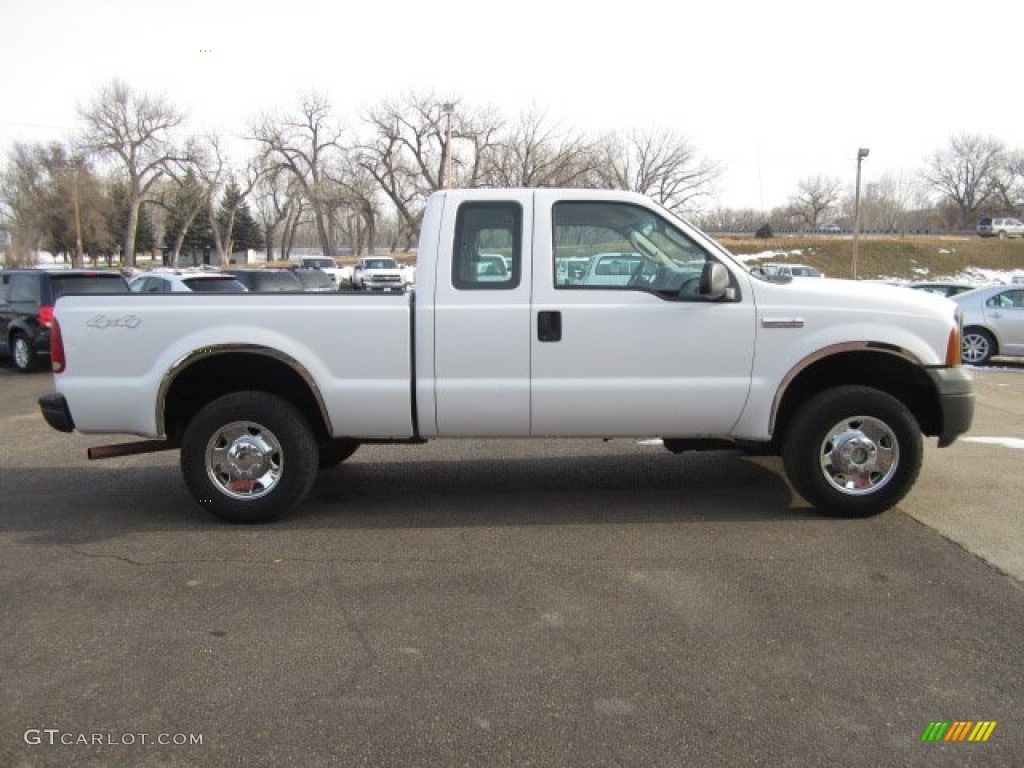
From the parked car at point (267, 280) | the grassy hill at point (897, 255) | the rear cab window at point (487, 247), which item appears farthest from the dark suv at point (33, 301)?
the grassy hill at point (897, 255)

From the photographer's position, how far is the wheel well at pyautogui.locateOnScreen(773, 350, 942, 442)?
524 centimetres

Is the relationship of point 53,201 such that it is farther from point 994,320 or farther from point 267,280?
point 994,320

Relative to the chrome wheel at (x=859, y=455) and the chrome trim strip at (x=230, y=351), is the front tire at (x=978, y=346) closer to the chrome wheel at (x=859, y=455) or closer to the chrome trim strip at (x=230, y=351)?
the chrome wheel at (x=859, y=455)

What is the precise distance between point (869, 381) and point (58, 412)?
538 centimetres

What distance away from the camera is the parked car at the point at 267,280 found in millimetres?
22180

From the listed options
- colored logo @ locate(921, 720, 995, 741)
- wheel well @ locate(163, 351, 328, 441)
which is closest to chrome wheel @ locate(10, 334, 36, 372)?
wheel well @ locate(163, 351, 328, 441)

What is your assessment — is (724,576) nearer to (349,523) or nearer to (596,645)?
(596,645)

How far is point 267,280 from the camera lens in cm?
2270

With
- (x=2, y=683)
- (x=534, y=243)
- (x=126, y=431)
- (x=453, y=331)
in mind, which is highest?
(x=534, y=243)

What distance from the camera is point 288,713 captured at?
3023 millimetres

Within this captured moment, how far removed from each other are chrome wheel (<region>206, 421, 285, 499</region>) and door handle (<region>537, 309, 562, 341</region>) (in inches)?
72.0

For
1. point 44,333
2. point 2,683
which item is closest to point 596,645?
point 2,683

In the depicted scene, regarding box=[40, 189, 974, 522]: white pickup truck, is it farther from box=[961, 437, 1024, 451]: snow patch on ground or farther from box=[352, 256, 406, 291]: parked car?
box=[352, 256, 406, 291]: parked car

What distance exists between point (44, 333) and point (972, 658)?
14.1 m
